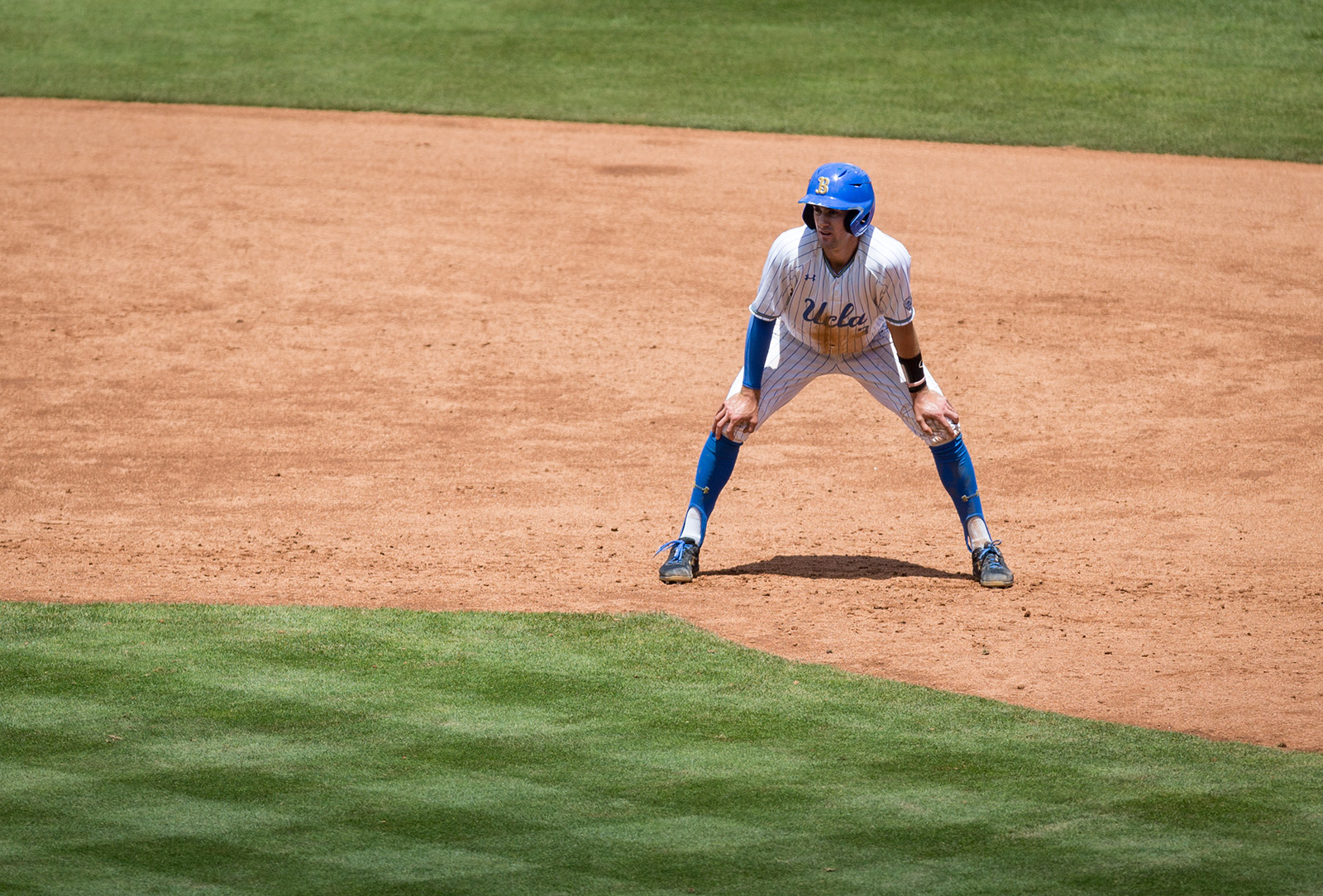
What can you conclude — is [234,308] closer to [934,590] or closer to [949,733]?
[934,590]

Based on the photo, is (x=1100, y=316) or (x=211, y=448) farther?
(x=1100, y=316)

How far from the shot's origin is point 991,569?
23.0ft

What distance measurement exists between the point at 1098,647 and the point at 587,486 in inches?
135

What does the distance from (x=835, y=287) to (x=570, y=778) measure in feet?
8.93

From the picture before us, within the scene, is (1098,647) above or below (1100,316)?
below

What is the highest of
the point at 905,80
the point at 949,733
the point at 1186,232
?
the point at 905,80

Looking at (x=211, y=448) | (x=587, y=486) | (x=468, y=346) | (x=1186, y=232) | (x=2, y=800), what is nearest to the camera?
(x=2, y=800)

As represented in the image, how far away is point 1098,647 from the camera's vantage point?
625 centimetres

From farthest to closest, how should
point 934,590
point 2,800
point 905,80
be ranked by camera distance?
point 905,80 < point 934,590 < point 2,800

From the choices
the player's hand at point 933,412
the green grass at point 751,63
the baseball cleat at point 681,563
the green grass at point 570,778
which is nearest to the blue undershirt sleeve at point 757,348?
the player's hand at point 933,412

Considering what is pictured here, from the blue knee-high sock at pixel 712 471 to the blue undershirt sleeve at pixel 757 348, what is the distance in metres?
0.35

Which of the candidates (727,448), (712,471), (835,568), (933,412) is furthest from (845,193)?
(835,568)

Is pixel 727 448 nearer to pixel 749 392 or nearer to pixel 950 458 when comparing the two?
pixel 749 392

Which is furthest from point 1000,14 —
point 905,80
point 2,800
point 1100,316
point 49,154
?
point 2,800
